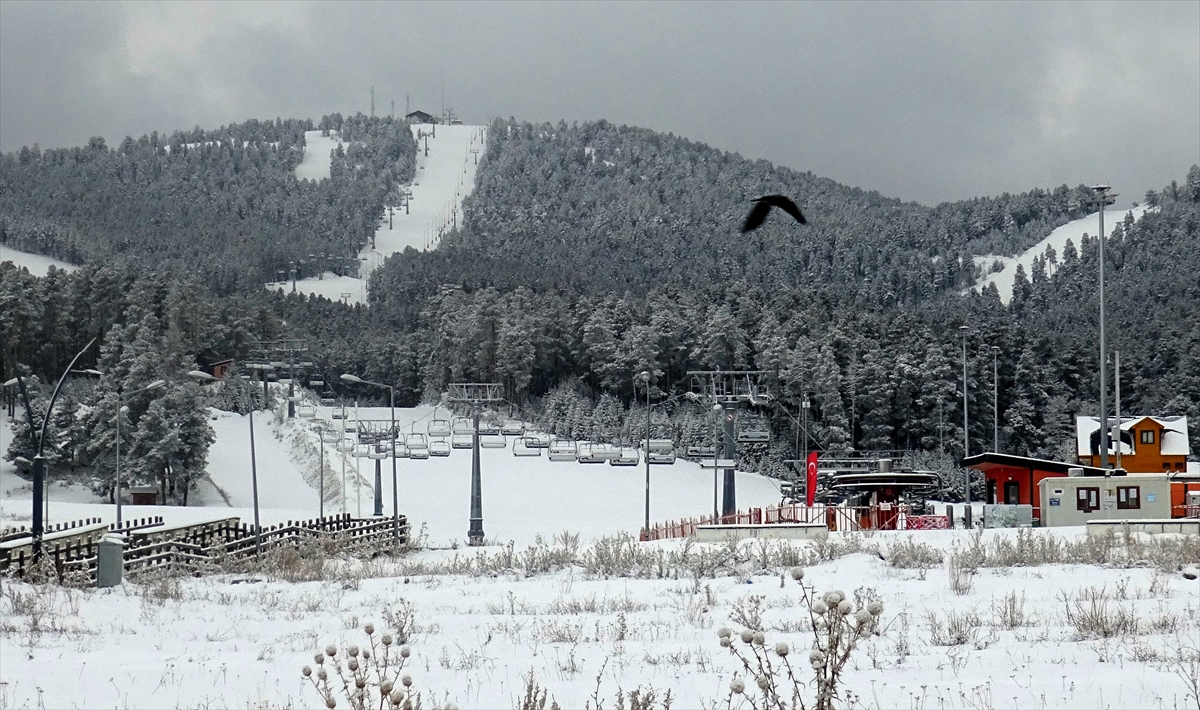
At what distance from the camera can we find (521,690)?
1093cm

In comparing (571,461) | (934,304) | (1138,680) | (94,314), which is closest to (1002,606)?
(1138,680)

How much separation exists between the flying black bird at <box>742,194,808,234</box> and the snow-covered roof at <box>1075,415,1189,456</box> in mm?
56300

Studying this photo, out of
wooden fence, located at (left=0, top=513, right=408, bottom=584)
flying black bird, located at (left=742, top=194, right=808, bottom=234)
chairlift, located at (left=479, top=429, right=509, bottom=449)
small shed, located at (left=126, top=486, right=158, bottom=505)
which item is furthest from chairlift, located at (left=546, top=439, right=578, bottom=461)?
flying black bird, located at (left=742, top=194, right=808, bottom=234)

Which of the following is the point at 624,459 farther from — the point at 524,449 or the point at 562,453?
the point at 524,449

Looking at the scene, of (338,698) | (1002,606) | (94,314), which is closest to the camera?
(338,698)

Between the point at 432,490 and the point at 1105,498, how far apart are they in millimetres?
42815

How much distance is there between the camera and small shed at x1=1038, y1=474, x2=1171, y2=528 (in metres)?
33.3

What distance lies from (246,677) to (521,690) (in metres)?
2.82

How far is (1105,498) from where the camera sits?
33.8 m

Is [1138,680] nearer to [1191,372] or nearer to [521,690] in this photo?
[521,690]

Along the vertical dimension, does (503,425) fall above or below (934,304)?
below

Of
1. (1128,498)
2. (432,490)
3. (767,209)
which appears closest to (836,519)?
(1128,498)

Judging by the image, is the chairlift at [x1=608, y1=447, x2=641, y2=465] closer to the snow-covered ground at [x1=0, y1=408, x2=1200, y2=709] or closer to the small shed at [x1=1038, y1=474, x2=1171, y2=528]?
the small shed at [x1=1038, y1=474, x2=1171, y2=528]

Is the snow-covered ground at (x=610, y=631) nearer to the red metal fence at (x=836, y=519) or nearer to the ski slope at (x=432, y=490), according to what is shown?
the red metal fence at (x=836, y=519)
